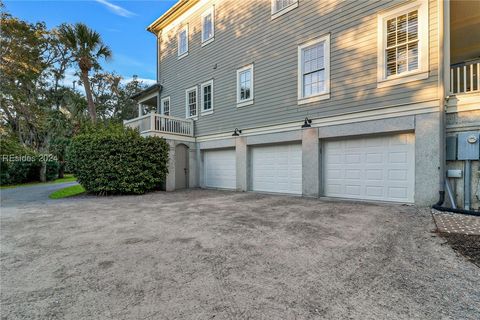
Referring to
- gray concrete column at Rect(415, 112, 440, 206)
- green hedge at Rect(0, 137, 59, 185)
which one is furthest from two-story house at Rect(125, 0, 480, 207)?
green hedge at Rect(0, 137, 59, 185)

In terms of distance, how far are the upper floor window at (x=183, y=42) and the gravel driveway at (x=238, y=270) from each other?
10800mm

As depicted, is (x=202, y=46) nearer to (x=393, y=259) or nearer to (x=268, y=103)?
(x=268, y=103)

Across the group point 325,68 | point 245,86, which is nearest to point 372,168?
point 325,68

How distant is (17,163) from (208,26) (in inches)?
620

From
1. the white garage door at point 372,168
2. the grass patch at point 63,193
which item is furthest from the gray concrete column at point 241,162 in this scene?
the grass patch at point 63,193

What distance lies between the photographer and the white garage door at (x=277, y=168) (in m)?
8.63

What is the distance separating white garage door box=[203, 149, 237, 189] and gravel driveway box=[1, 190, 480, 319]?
5677 mm

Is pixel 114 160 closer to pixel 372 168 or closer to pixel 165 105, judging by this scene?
pixel 165 105

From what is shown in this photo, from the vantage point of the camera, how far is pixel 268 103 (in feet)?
30.6

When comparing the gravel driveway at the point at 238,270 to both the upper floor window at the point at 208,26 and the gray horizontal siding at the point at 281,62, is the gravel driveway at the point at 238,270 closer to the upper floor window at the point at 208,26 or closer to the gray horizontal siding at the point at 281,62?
the gray horizontal siding at the point at 281,62

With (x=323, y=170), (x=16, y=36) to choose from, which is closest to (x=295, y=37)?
(x=323, y=170)

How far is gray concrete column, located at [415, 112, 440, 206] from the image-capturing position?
569 cm

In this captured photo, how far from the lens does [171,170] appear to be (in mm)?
11297

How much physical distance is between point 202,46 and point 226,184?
23.3 feet
